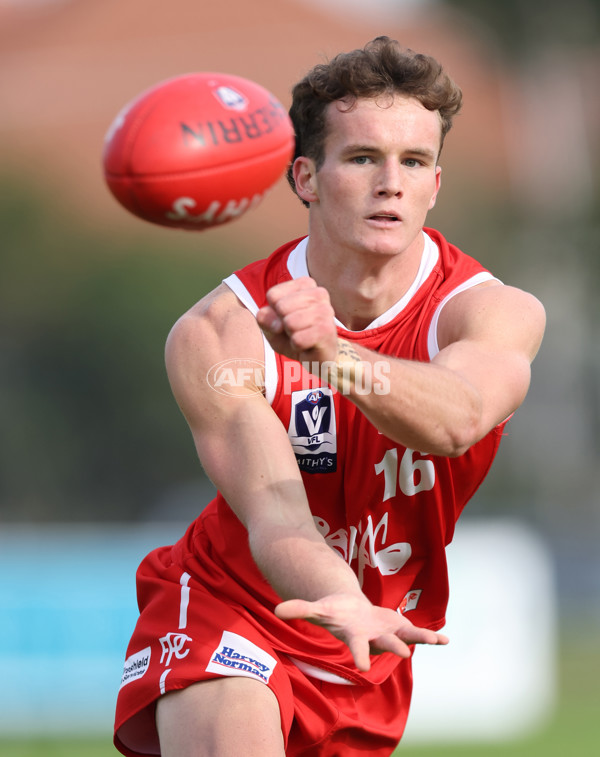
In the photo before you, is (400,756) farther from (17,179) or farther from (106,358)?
(17,179)

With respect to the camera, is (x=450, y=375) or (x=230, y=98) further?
(x=230, y=98)

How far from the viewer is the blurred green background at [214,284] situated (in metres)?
16.7

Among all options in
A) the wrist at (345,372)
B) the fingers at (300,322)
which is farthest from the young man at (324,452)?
the fingers at (300,322)

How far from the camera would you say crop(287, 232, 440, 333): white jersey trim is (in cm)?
479

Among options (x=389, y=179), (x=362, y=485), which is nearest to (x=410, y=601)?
(x=362, y=485)

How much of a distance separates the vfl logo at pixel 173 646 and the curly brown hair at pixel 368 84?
6.47 ft

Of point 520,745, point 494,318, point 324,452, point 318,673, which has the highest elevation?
point 494,318

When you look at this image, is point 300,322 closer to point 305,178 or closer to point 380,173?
point 380,173

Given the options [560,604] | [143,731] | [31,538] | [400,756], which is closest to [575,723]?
[400,756]

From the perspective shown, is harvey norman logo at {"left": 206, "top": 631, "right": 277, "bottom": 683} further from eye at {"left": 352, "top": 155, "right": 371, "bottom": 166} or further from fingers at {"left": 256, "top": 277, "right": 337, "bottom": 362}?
eye at {"left": 352, "top": 155, "right": 371, "bottom": 166}

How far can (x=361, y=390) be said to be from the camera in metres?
3.80

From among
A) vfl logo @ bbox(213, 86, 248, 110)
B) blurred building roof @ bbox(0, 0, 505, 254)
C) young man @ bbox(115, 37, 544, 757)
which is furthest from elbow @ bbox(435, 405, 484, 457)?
blurred building roof @ bbox(0, 0, 505, 254)

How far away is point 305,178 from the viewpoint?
4.99 meters

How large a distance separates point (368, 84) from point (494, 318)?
1.09 meters
